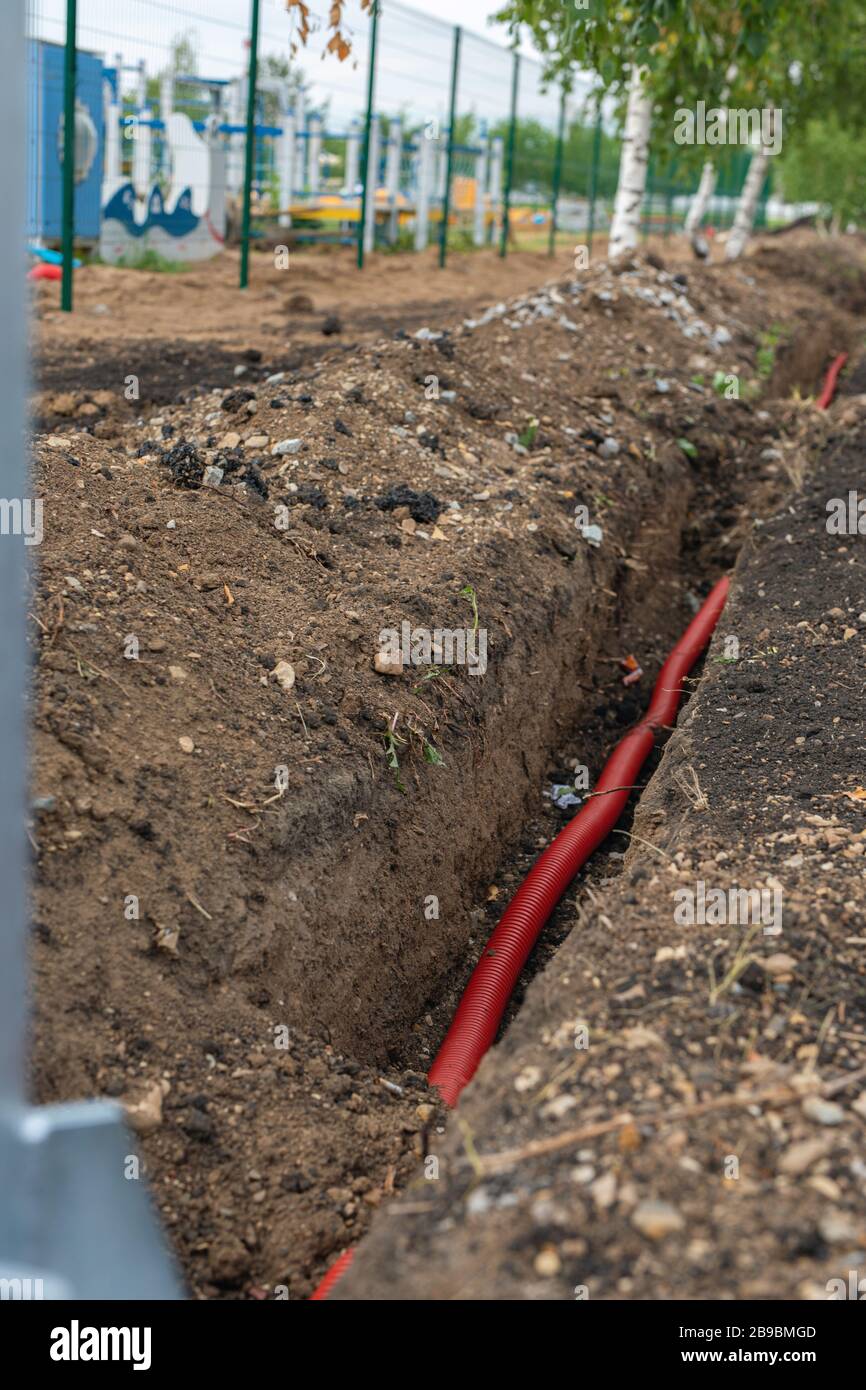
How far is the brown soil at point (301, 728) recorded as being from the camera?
2887 millimetres

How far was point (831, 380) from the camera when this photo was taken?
1109 centimetres

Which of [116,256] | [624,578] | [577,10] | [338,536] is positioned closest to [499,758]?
[338,536]

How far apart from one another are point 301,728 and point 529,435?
3.34 metres

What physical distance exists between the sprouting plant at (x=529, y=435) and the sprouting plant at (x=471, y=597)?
195cm

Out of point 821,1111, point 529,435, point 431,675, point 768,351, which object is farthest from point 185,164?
point 821,1111

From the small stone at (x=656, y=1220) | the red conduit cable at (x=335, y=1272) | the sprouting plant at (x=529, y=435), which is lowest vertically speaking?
the red conduit cable at (x=335, y=1272)

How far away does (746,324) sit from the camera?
35.5 ft

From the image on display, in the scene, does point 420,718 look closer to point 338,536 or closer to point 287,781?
point 287,781

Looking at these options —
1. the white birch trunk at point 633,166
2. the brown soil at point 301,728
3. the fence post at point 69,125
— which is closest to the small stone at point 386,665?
the brown soil at point 301,728

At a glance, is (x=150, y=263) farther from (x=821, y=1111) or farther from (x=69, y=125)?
(x=821, y=1111)

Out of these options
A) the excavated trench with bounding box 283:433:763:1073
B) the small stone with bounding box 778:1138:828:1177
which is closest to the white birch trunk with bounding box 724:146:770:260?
the excavated trench with bounding box 283:433:763:1073

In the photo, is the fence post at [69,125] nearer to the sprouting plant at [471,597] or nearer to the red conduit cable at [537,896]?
the sprouting plant at [471,597]

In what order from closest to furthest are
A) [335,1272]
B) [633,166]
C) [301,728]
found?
[335,1272] < [301,728] < [633,166]

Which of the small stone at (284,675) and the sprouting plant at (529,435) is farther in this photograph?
the sprouting plant at (529,435)
